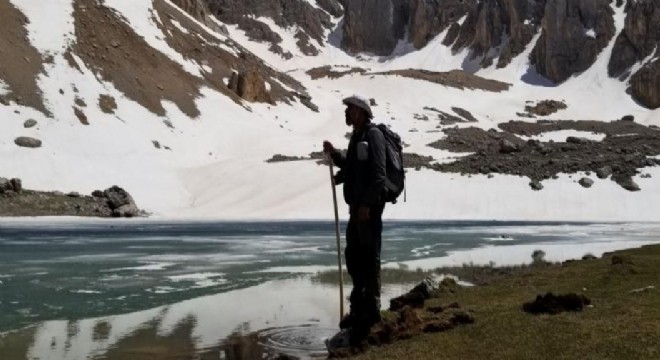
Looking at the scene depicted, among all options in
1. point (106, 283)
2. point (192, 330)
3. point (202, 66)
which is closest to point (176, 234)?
point (106, 283)

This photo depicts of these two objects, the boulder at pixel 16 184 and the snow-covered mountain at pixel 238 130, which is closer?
the boulder at pixel 16 184

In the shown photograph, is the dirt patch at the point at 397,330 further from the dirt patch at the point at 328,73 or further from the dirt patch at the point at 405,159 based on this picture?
the dirt patch at the point at 328,73

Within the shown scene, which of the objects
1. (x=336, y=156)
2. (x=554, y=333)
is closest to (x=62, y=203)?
(x=336, y=156)

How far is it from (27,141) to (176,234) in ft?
92.5

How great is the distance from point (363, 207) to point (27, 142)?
5658 centimetres

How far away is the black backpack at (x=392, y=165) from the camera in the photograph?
9.53 meters

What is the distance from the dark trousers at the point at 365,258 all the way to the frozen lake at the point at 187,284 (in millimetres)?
967

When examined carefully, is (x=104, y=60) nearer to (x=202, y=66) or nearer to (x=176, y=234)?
(x=202, y=66)

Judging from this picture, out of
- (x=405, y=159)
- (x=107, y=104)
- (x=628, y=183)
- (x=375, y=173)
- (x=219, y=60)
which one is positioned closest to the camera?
(x=375, y=173)

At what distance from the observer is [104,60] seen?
78688 millimetres

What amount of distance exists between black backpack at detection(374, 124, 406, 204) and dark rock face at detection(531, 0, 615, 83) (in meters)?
158

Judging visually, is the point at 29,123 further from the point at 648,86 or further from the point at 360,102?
the point at 648,86

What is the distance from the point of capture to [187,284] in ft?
57.2

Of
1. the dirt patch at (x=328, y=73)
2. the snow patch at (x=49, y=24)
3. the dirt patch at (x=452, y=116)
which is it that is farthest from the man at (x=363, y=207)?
the dirt patch at (x=328, y=73)
